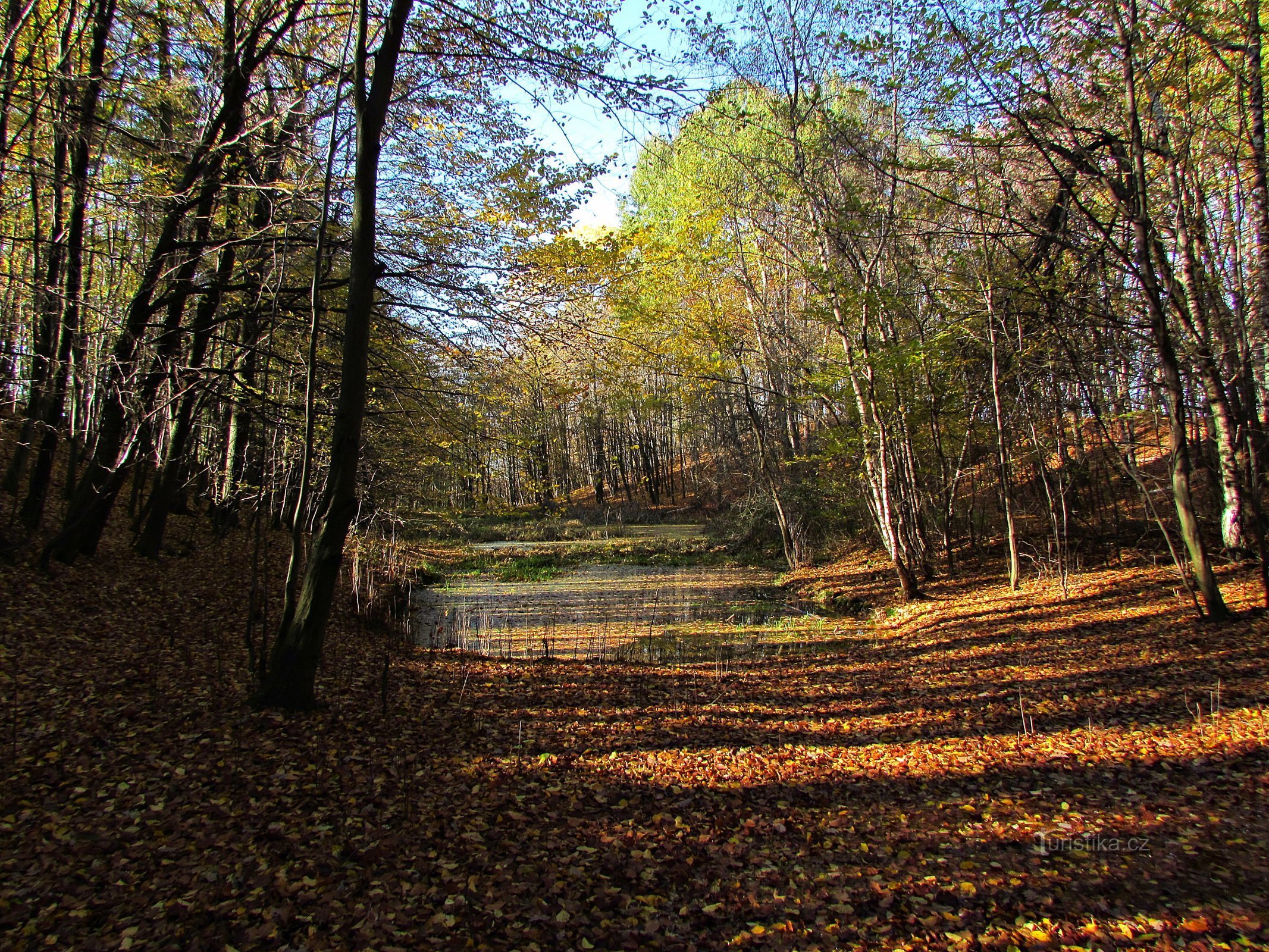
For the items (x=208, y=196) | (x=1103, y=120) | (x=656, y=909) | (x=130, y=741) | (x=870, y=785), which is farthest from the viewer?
(x=1103, y=120)

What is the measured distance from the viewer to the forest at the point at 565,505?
3.46m

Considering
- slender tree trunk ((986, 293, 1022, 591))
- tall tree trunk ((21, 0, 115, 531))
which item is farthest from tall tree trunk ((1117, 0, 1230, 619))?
tall tree trunk ((21, 0, 115, 531))

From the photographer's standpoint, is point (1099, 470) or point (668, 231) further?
point (668, 231)

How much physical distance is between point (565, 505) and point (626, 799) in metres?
7.04

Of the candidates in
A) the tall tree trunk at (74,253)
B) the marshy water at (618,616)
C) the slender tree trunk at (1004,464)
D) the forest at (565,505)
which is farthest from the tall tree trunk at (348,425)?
the slender tree trunk at (1004,464)

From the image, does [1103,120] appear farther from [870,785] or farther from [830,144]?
[870,785]

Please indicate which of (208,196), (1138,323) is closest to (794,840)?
(1138,323)

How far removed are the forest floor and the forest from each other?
0.03m

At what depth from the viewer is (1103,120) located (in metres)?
7.80

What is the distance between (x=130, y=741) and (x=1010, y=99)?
35.4ft

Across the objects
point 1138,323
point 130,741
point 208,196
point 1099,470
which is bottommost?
point 130,741

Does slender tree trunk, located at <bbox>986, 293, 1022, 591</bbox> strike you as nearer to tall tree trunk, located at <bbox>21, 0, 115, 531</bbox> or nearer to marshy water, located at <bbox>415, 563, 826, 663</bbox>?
marshy water, located at <bbox>415, 563, 826, 663</bbox>

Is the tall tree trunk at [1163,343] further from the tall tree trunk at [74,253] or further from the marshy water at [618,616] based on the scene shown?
the tall tree trunk at [74,253]

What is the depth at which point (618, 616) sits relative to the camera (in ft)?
39.8
